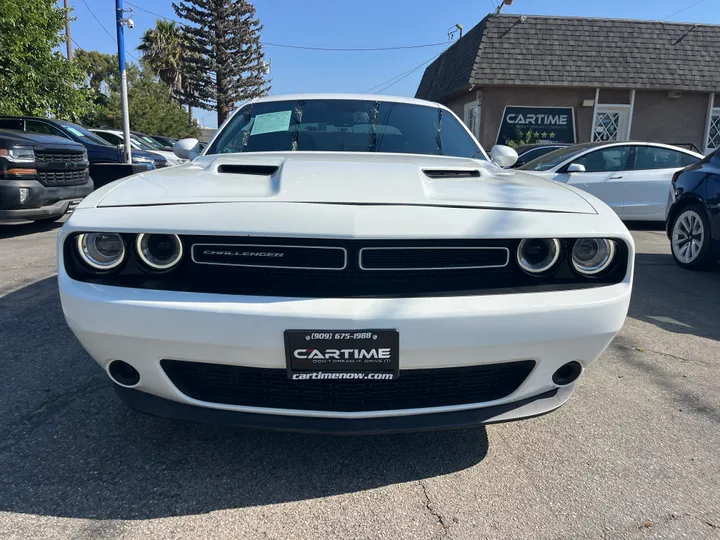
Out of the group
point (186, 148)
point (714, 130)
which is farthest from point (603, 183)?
A: point (714, 130)

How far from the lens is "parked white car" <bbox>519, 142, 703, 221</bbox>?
26.1 feet

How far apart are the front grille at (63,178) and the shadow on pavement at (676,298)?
7.19 metres

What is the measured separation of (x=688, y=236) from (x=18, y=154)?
7.96 meters

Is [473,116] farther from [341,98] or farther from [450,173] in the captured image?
A: [450,173]

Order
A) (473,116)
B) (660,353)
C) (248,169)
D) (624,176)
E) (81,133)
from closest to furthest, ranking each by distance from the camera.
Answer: (248,169), (660,353), (624,176), (81,133), (473,116)

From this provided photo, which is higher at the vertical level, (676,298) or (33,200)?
(33,200)

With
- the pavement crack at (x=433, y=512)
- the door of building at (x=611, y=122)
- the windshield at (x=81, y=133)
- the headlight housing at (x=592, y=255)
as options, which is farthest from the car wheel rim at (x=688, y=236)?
the door of building at (x=611, y=122)

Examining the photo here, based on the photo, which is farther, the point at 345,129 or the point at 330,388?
the point at 345,129

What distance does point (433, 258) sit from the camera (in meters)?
1.84

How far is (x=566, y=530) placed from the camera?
1.75 metres

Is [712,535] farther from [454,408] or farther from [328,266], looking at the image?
[328,266]

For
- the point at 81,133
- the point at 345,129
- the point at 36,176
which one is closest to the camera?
the point at 345,129

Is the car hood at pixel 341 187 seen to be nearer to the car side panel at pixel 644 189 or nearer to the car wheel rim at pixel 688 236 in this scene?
the car wheel rim at pixel 688 236

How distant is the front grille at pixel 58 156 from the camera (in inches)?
277
